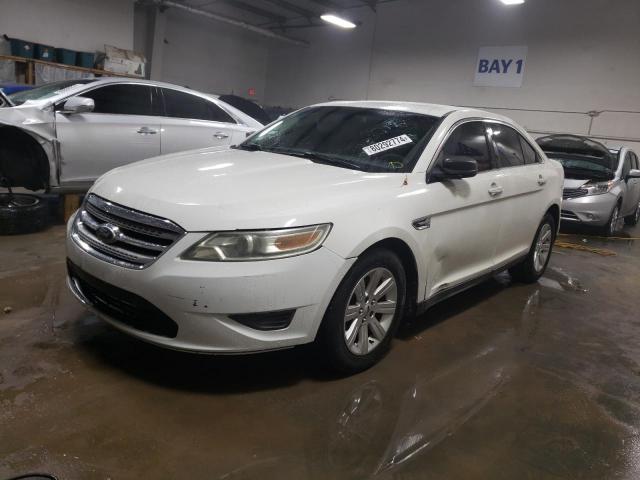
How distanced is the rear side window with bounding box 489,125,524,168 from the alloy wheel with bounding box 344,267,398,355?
1583 millimetres

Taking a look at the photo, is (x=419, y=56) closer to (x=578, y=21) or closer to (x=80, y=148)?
(x=578, y=21)

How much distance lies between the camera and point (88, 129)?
4.94m

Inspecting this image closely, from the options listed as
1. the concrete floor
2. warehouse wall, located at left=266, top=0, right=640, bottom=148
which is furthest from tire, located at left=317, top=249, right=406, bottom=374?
warehouse wall, located at left=266, top=0, right=640, bottom=148

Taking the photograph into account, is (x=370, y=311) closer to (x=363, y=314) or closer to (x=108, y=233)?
(x=363, y=314)

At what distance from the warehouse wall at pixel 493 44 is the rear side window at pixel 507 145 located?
8360 millimetres

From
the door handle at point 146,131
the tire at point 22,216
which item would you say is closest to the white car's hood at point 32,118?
the tire at point 22,216

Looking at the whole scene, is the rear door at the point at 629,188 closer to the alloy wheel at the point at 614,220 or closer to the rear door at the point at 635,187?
the rear door at the point at 635,187

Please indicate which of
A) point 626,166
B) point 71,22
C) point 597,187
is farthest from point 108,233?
point 71,22

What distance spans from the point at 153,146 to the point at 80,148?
Answer: 747 millimetres

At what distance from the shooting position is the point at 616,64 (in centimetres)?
1063

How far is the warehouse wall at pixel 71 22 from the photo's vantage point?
1051 centimetres

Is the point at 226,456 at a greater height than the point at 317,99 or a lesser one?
lesser

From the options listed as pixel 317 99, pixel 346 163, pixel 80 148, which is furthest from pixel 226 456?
pixel 317 99

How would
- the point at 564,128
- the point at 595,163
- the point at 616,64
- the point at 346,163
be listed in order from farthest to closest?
the point at 564,128 → the point at 616,64 → the point at 595,163 → the point at 346,163
